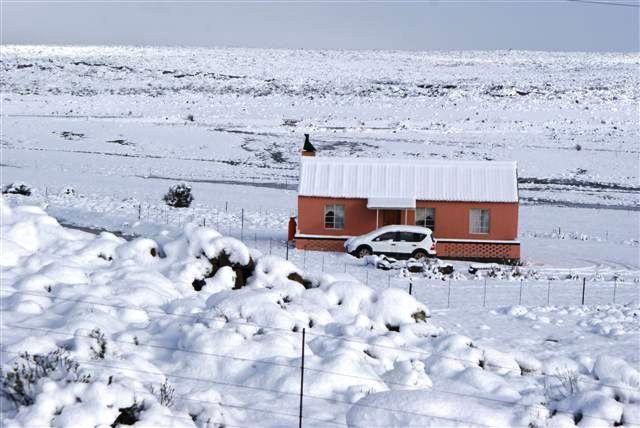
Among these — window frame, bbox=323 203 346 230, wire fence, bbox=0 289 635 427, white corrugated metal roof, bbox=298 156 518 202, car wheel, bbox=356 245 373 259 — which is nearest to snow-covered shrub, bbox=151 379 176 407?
wire fence, bbox=0 289 635 427

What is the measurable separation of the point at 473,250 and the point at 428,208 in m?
1.93

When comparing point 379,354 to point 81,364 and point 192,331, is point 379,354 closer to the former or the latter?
point 192,331

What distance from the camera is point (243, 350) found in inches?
448

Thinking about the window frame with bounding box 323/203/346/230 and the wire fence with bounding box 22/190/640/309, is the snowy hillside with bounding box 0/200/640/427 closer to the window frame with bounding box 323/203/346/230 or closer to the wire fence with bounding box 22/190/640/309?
the wire fence with bounding box 22/190/640/309

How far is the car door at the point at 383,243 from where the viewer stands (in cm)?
2578

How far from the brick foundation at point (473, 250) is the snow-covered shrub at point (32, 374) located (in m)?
18.6

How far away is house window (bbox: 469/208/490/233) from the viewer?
27.5m

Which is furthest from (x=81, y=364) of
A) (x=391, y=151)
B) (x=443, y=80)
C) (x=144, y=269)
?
(x=443, y=80)

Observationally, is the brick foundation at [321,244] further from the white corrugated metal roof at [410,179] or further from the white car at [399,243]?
the white car at [399,243]

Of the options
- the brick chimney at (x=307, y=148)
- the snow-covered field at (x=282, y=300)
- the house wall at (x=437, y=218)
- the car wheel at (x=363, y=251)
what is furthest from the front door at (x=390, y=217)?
the brick chimney at (x=307, y=148)

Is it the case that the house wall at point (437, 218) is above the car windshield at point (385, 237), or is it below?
above

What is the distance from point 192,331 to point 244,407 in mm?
2083

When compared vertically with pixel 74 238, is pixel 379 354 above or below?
below

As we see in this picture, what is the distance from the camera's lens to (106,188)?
41.6 metres
